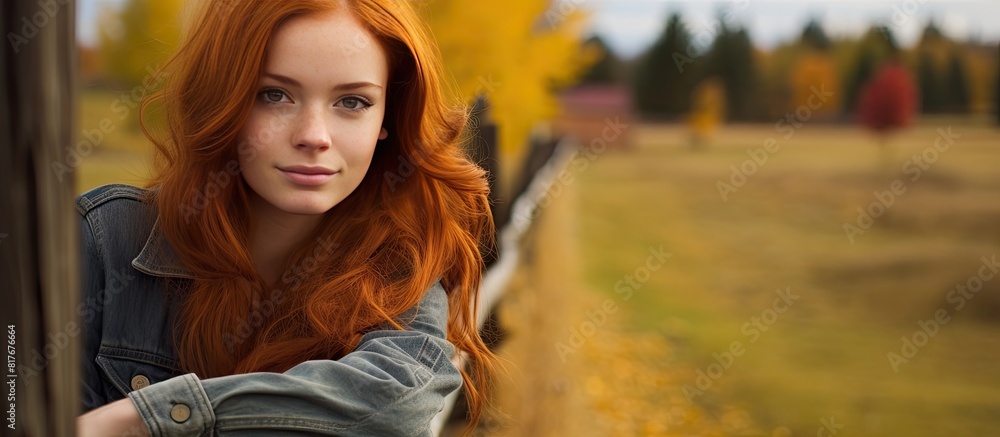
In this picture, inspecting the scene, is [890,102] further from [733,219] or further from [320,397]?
[320,397]

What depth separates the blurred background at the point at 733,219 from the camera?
24.3 ft

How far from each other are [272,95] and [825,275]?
23.0 m

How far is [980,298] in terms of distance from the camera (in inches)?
702

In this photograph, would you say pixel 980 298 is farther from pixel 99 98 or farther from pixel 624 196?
pixel 99 98

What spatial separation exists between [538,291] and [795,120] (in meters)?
46.3

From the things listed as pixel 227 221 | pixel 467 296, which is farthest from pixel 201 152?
pixel 467 296

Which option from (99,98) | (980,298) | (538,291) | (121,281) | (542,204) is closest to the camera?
(121,281)
